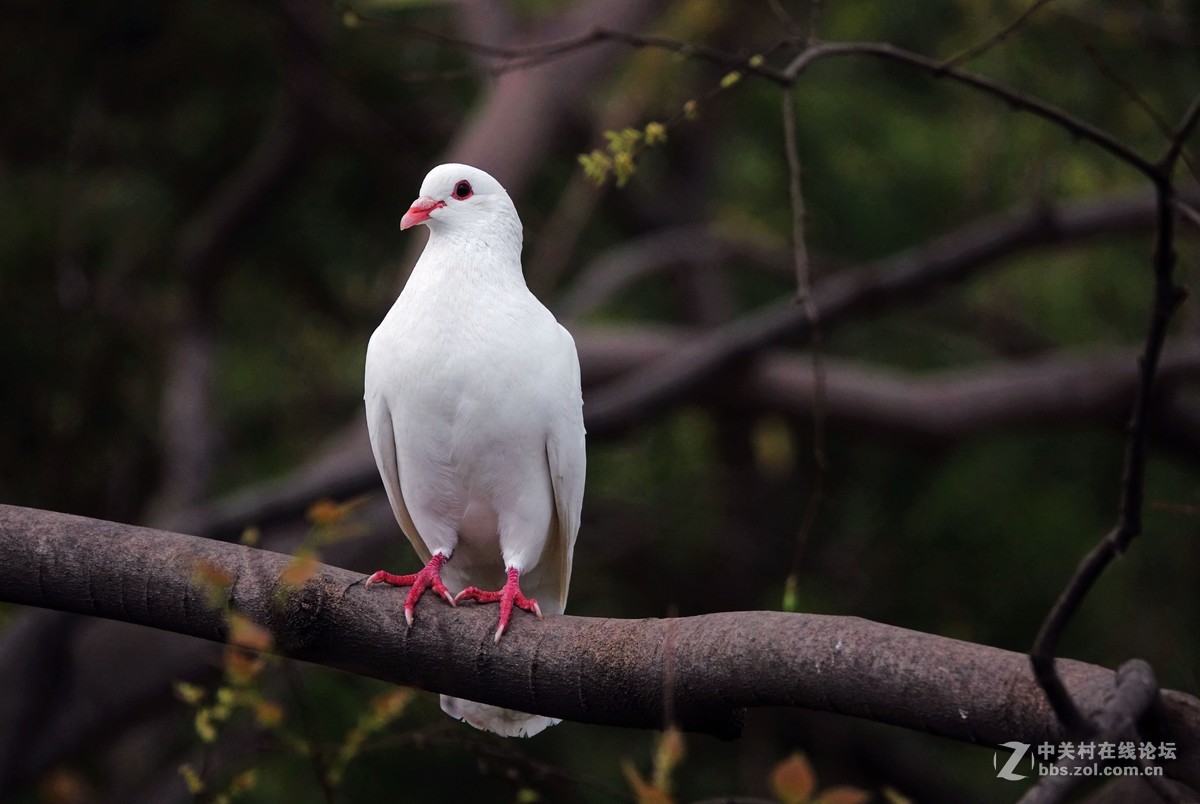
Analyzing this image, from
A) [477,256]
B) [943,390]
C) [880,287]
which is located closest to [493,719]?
[477,256]

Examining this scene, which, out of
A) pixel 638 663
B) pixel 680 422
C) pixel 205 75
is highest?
pixel 205 75

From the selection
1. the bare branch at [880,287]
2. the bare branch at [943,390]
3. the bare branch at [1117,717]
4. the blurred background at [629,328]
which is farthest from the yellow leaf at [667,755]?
the bare branch at [943,390]

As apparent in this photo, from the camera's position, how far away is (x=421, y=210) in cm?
404

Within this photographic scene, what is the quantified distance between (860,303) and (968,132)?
250 cm

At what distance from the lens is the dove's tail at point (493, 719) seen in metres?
3.86

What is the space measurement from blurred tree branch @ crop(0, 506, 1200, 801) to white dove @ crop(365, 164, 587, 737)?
24 centimetres

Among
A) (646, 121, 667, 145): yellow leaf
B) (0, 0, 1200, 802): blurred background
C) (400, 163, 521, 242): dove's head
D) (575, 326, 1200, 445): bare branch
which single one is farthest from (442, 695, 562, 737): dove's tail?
(575, 326, 1200, 445): bare branch

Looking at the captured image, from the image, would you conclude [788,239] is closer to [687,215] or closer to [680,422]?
[687,215]

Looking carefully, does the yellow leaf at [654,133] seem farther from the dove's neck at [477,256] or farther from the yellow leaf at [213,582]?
the yellow leaf at [213,582]

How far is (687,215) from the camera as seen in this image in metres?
11.3

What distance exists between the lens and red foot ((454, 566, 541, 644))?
10.8 ft

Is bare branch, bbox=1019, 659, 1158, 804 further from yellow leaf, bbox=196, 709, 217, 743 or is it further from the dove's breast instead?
yellow leaf, bbox=196, 709, 217, 743

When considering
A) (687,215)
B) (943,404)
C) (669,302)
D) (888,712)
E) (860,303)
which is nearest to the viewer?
(888,712)

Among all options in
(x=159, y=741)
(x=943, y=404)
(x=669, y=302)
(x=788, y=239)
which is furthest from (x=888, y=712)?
(x=669, y=302)
